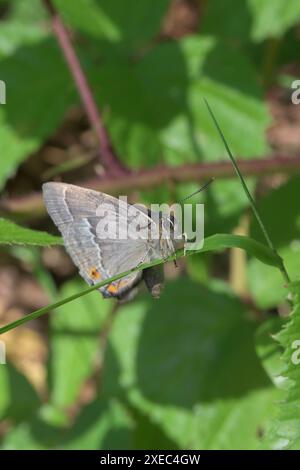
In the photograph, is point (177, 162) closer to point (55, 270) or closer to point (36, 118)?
point (36, 118)

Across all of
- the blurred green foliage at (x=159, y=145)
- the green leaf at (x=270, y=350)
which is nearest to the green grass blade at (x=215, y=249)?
the green leaf at (x=270, y=350)

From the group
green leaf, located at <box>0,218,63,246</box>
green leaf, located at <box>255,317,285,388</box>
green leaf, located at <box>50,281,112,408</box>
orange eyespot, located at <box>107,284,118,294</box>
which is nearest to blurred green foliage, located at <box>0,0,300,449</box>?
green leaf, located at <box>50,281,112,408</box>

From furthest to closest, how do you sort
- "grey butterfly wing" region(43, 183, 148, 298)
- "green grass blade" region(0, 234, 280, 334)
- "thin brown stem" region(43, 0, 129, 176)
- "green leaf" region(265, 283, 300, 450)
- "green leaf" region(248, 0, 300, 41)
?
"green leaf" region(248, 0, 300, 41), "thin brown stem" region(43, 0, 129, 176), "grey butterfly wing" region(43, 183, 148, 298), "green leaf" region(265, 283, 300, 450), "green grass blade" region(0, 234, 280, 334)

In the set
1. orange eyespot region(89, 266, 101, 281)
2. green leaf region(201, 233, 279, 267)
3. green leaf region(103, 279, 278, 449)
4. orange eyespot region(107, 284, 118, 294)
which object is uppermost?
green leaf region(201, 233, 279, 267)

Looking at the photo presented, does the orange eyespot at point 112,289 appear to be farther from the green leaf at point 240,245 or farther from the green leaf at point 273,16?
the green leaf at point 273,16

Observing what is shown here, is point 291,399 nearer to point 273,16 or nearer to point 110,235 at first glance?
point 110,235

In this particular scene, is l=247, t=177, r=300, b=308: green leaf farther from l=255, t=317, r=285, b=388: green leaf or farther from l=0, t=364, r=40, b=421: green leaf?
l=0, t=364, r=40, b=421: green leaf

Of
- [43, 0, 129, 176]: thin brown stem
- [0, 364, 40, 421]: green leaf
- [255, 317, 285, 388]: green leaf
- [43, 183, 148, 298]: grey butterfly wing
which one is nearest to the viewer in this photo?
[43, 183, 148, 298]: grey butterfly wing
